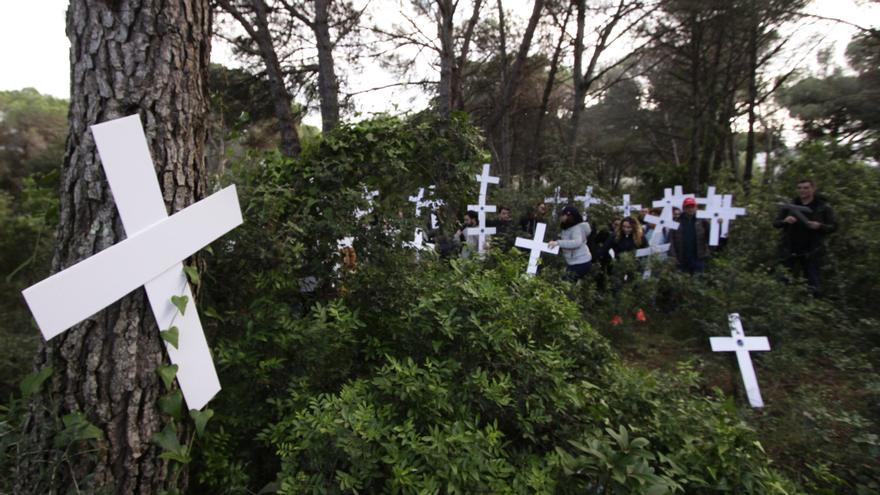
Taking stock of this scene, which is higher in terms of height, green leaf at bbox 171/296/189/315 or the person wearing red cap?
green leaf at bbox 171/296/189/315

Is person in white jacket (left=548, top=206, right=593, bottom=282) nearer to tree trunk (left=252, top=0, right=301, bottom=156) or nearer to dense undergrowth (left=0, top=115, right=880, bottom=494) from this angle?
dense undergrowth (left=0, top=115, right=880, bottom=494)

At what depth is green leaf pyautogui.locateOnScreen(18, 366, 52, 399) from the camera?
57.3 inches

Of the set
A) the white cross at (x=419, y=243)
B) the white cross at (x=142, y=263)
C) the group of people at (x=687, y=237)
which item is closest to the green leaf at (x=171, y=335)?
the white cross at (x=142, y=263)

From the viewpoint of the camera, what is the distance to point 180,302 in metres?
1.61

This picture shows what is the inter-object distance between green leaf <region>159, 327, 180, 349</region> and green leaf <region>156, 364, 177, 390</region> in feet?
0.25

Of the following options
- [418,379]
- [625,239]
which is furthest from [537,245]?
[418,379]

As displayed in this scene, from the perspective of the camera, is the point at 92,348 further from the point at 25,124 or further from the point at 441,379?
the point at 25,124

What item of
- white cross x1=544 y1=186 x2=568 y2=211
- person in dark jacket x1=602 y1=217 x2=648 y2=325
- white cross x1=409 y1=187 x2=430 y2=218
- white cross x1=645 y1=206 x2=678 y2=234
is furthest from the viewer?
white cross x1=544 y1=186 x2=568 y2=211

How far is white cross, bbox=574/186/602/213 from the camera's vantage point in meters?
8.27

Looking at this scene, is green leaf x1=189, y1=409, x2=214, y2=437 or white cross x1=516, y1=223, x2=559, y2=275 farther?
white cross x1=516, y1=223, x2=559, y2=275

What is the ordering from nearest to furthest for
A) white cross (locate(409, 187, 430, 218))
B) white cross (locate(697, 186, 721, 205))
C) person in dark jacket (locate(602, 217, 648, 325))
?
white cross (locate(409, 187, 430, 218)), person in dark jacket (locate(602, 217, 648, 325)), white cross (locate(697, 186, 721, 205))

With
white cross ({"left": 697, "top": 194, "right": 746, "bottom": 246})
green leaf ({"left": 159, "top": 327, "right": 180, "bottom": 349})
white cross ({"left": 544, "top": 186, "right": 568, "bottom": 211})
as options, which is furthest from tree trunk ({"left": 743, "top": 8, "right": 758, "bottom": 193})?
green leaf ({"left": 159, "top": 327, "right": 180, "bottom": 349})

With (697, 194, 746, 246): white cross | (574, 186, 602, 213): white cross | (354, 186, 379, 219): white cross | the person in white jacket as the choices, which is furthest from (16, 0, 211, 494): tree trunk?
(574, 186, 602, 213): white cross

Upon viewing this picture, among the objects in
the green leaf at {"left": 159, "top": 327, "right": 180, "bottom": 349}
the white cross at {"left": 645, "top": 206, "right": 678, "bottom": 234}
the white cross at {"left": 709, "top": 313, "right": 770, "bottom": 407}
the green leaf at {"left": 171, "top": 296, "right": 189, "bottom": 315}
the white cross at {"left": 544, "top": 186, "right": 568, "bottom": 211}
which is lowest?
the white cross at {"left": 709, "top": 313, "right": 770, "bottom": 407}
